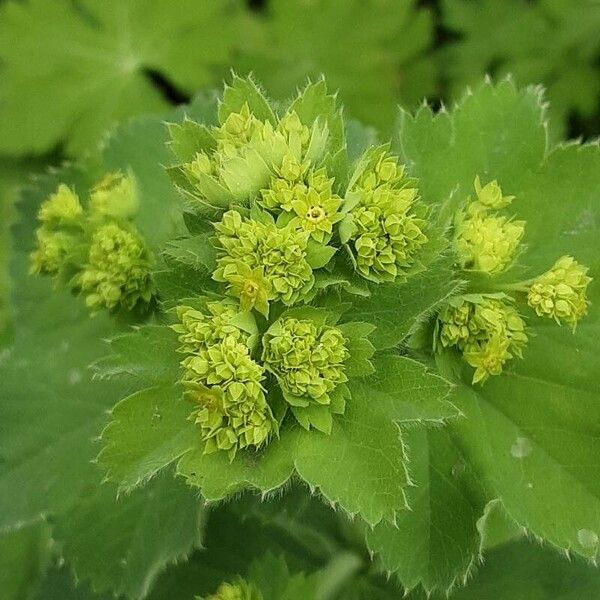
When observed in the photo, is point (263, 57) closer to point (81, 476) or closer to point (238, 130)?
point (81, 476)

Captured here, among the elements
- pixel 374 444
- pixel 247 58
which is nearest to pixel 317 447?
pixel 374 444

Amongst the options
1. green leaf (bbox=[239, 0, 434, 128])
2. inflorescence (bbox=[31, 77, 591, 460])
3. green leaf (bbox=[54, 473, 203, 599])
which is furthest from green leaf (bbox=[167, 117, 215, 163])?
green leaf (bbox=[239, 0, 434, 128])

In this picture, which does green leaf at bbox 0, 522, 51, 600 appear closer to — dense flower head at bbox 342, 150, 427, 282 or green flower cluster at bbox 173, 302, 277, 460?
green flower cluster at bbox 173, 302, 277, 460

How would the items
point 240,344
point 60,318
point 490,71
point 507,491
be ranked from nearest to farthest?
point 240,344, point 507,491, point 60,318, point 490,71

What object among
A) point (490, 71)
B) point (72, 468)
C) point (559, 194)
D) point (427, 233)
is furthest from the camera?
point (490, 71)

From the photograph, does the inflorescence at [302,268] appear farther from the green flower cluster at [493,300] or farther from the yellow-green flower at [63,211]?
the yellow-green flower at [63,211]

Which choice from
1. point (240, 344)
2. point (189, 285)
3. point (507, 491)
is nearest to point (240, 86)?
point (189, 285)

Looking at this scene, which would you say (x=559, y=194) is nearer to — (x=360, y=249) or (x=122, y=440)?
(x=360, y=249)
